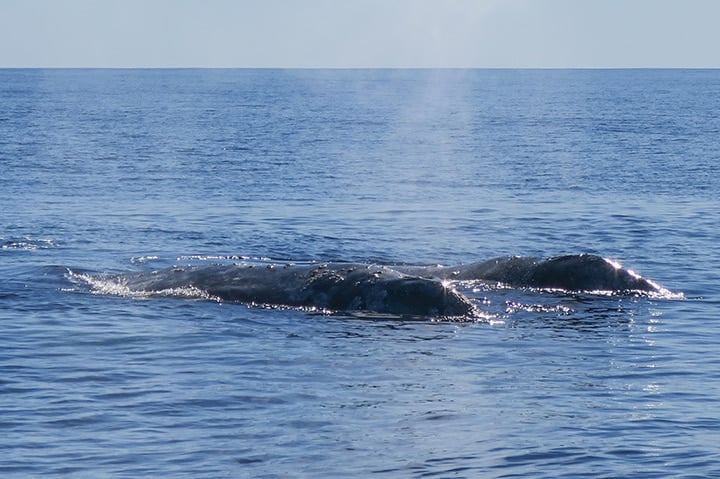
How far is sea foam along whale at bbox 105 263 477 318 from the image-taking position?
2488cm

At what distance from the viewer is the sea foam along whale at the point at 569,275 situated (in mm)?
27297

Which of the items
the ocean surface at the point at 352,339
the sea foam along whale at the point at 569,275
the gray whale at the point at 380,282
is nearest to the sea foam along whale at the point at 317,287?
the gray whale at the point at 380,282

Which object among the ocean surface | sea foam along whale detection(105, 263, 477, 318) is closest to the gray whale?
sea foam along whale detection(105, 263, 477, 318)

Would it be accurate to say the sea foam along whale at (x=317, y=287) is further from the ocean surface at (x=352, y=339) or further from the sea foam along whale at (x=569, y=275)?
the sea foam along whale at (x=569, y=275)

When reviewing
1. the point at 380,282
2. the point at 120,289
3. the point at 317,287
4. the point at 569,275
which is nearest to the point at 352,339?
the point at 380,282

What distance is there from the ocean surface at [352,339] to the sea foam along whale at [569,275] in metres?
0.63

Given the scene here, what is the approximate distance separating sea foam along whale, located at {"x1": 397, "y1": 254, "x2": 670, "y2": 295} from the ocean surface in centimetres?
63

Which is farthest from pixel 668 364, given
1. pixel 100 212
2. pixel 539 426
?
pixel 100 212

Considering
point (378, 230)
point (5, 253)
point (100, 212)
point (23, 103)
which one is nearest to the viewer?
point (5, 253)

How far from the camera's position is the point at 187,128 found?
3381 inches

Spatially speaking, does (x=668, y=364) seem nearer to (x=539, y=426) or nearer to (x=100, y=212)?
(x=539, y=426)

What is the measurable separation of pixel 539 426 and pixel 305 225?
20.1 meters

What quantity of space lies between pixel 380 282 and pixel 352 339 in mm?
2663

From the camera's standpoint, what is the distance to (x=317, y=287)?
84.8 ft
